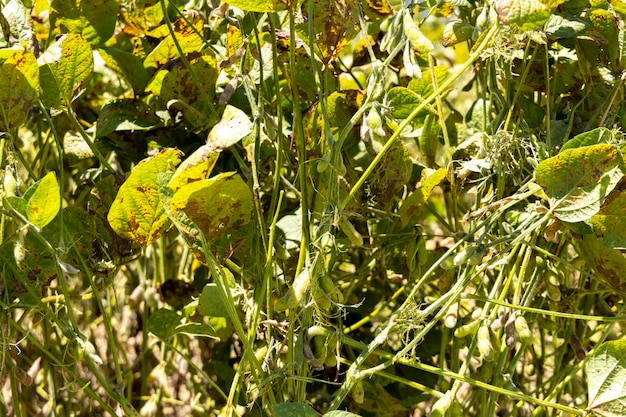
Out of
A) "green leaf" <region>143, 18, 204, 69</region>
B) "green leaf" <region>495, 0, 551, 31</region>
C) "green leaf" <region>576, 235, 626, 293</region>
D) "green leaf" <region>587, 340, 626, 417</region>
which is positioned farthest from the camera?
"green leaf" <region>143, 18, 204, 69</region>

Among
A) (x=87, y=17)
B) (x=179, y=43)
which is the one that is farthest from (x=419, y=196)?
(x=87, y=17)

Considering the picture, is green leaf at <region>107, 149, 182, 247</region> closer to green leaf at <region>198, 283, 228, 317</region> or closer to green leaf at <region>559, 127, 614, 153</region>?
green leaf at <region>198, 283, 228, 317</region>

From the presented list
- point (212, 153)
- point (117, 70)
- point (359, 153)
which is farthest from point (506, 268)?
point (117, 70)

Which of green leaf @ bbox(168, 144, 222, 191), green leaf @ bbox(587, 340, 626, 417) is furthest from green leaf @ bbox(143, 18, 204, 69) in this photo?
green leaf @ bbox(587, 340, 626, 417)

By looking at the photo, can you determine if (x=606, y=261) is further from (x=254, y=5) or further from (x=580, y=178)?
(x=254, y=5)

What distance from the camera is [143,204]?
30.2 inches

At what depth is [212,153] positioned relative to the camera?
0.68 m

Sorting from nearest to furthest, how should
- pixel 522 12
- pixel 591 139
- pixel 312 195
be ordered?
1. pixel 522 12
2. pixel 591 139
3. pixel 312 195

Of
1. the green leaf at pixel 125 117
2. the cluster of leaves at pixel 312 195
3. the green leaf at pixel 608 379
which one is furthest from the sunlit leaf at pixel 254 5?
the green leaf at pixel 608 379

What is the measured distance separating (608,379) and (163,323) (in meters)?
0.46

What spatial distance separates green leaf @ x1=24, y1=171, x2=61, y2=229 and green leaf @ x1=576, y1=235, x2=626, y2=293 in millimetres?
521

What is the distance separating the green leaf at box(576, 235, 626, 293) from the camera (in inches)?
32.3

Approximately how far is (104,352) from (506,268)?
636 mm

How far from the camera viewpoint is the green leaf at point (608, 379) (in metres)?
0.72
